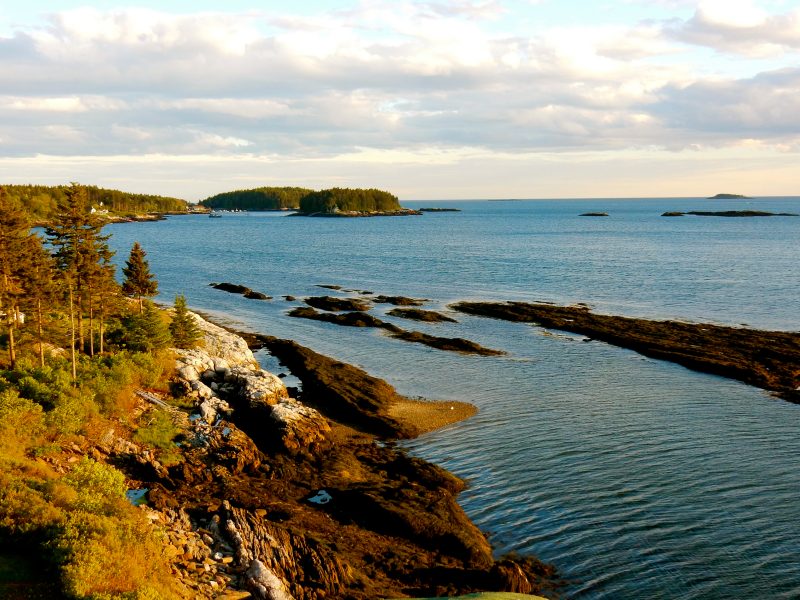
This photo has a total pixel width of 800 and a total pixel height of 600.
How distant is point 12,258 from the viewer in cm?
3756

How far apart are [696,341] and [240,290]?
58614 mm

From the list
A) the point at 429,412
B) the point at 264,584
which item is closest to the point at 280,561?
the point at 264,584

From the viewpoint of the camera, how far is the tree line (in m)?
37.2

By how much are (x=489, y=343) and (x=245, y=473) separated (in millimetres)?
32998

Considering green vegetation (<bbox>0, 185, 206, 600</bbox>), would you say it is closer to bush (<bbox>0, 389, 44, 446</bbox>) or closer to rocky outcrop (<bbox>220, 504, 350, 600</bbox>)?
bush (<bbox>0, 389, 44, 446</bbox>)

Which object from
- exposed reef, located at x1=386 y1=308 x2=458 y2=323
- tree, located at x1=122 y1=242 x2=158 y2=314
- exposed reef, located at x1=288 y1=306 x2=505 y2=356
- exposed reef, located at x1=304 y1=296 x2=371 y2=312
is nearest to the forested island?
tree, located at x1=122 y1=242 x2=158 y2=314

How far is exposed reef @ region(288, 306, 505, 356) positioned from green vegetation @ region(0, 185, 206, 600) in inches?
853

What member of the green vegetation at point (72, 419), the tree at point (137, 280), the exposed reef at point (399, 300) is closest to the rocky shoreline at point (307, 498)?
the green vegetation at point (72, 419)

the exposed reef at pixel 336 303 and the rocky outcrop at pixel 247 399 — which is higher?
the exposed reef at pixel 336 303

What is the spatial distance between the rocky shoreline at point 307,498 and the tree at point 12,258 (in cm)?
942

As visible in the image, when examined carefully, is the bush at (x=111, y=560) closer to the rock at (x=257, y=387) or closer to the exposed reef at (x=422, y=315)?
the rock at (x=257, y=387)

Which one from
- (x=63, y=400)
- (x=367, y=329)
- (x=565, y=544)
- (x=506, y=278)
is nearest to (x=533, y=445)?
(x=565, y=544)

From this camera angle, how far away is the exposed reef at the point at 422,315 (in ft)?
232

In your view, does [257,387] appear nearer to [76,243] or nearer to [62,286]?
[62,286]
